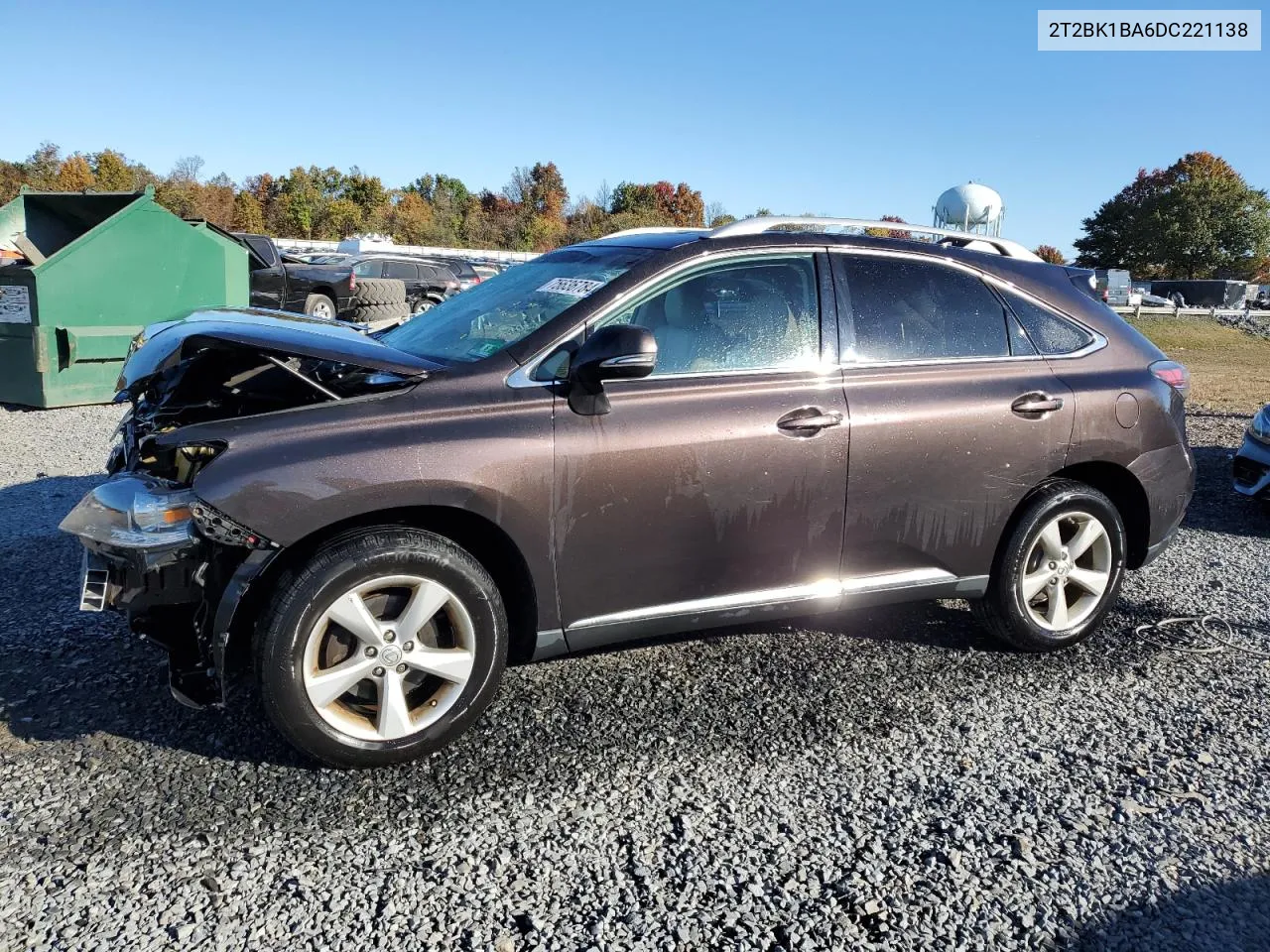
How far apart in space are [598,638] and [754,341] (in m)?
1.26

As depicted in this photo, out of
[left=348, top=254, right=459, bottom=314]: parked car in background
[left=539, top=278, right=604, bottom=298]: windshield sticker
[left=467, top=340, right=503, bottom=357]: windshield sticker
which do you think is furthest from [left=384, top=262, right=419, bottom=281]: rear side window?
[left=467, top=340, right=503, bottom=357]: windshield sticker

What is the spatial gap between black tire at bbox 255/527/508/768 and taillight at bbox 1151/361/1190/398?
3184 millimetres

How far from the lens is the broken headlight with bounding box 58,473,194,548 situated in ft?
9.16

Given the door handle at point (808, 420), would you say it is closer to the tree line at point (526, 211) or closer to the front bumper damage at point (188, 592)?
the front bumper damage at point (188, 592)

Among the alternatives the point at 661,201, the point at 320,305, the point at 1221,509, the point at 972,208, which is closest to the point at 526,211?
the point at 661,201

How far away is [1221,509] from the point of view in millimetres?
6797

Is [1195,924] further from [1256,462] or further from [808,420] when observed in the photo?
[1256,462]

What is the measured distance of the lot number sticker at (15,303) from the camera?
8938 mm

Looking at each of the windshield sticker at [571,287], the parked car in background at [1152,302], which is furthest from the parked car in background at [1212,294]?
the windshield sticker at [571,287]

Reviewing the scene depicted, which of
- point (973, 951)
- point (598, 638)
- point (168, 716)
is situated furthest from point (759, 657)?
point (168, 716)

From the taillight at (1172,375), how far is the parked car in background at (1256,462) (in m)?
2.79

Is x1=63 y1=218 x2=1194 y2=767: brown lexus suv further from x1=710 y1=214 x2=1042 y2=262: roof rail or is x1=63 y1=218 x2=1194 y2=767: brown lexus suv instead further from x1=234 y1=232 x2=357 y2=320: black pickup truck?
x1=234 y1=232 x2=357 y2=320: black pickup truck

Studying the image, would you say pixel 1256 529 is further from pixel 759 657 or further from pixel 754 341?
pixel 754 341

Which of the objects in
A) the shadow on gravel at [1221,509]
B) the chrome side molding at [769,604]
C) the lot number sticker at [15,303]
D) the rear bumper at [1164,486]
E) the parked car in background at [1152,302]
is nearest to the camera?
the chrome side molding at [769,604]
